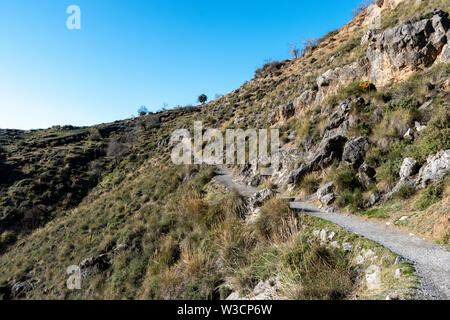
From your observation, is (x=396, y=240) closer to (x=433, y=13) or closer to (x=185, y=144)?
(x=433, y=13)

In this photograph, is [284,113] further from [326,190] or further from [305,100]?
[326,190]

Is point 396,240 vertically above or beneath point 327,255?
above

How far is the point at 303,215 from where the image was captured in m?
6.00

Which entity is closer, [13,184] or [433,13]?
[433,13]

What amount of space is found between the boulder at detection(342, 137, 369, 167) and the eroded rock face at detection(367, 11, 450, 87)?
544 cm

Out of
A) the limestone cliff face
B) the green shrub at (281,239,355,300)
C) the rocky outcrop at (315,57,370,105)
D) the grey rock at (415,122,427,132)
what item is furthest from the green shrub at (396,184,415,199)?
the rocky outcrop at (315,57,370,105)

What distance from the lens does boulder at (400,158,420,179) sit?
594cm

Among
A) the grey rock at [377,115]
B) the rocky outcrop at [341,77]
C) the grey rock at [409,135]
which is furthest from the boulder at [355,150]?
the rocky outcrop at [341,77]

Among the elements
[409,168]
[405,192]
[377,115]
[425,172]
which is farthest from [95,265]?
[377,115]

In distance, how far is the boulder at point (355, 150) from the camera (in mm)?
7887

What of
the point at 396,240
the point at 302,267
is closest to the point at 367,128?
the point at 396,240

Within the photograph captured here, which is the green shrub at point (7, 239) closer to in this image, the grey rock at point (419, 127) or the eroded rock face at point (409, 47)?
the grey rock at point (419, 127)

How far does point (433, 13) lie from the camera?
10547 millimetres
